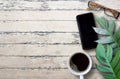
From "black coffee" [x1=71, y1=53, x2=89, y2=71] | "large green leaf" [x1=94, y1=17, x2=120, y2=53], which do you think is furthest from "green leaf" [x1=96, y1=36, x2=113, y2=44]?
"black coffee" [x1=71, y1=53, x2=89, y2=71]

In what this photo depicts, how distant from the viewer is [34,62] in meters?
1.22

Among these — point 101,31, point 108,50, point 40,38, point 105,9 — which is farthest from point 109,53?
point 40,38

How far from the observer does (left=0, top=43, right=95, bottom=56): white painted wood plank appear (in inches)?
48.2

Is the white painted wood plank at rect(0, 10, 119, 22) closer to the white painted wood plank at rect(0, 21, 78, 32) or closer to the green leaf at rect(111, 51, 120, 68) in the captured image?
the white painted wood plank at rect(0, 21, 78, 32)

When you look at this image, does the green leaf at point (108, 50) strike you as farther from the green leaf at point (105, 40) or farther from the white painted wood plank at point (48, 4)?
the white painted wood plank at point (48, 4)

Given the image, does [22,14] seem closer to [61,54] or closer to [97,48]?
[61,54]

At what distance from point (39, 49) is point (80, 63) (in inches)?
8.3

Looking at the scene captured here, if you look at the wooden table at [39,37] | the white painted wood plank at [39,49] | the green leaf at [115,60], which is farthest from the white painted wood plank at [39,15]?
the green leaf at [115,60]

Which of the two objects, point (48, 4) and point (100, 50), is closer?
point (100, 50)

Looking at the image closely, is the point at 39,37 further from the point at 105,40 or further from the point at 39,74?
the point at 105,40

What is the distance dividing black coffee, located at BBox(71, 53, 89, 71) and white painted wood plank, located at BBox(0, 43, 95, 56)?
0.17 feet

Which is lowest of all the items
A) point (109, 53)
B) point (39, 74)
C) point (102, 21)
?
point (39, 74)

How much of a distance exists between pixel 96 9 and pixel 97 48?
217mm

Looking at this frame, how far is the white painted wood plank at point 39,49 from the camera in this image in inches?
48.2
